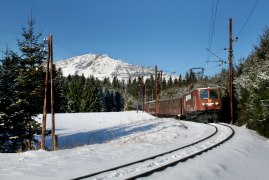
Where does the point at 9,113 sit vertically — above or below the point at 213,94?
below

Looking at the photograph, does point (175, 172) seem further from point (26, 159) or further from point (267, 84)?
point (267, 84)

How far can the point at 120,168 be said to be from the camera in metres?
8.51

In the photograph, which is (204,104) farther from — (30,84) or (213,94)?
(30,84)

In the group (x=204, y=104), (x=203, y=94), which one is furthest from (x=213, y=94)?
(x=204, y=104)

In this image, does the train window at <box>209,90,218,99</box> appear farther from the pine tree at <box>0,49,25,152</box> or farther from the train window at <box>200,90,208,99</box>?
the pine tree at <box>0,49,25,152</box>

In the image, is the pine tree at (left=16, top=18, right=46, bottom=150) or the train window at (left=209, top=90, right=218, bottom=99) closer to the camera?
the pine tree at (left=16, top=18, right=46, bottom=150)

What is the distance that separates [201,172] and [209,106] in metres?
21.3

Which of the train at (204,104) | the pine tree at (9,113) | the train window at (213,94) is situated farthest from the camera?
the train window at (213,94)

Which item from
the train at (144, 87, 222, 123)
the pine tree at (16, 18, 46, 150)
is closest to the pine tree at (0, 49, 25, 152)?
the pine tree at (16, 18, 46, 150)

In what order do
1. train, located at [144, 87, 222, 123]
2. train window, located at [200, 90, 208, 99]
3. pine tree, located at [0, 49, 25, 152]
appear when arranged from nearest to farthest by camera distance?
pine tree, located at [0, 49, 25, 152], train, located at [144, 87, 222, 123], train window, located at [200, 90, 208, 99]

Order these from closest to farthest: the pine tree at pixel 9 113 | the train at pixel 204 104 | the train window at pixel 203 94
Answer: the pine tree at pixel 9 113, the train at pixel 204 104, the train window at pixel 203 94

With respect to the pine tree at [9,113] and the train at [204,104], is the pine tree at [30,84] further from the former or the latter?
the train at [204,104]

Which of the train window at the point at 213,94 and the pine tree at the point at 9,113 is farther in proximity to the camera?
the train window at the point at 213,94

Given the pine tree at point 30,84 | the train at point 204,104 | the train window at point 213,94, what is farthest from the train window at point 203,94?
the pine tree at point 30,84
